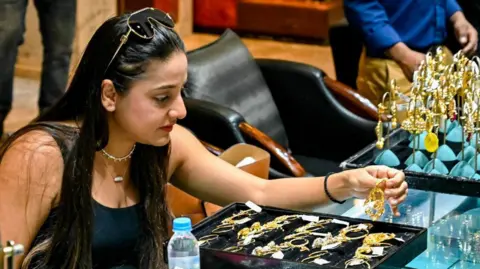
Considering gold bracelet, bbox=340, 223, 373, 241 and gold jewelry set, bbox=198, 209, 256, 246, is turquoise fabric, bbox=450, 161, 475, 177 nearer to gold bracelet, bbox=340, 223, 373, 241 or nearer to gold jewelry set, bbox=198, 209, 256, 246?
gold bracelet, bbox=340, 223, 373, 241

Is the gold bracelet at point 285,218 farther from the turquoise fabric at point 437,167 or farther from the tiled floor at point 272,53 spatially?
the tiled floor at point 272,53

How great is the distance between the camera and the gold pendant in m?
2.78

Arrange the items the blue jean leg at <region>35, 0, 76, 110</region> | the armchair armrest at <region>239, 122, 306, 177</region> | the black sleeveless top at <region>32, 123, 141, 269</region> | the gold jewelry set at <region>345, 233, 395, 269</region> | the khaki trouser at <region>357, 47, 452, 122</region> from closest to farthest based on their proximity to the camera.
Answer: the gold jewelry set at <region>345, 233, 395, 269</region> → the black sleeveless top at <region>32, 123, 141, 269</region> → the armchair armrest at <region>239, 122, 306, 177</region> → the khaki trouser at <region>357, 47, 452, 122</region> → the blue jean leg at <region>35, 0, 76, 110</region>

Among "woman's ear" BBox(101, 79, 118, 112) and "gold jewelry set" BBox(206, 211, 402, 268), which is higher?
"woman's ear" BBox(101, 79, 118, 112)

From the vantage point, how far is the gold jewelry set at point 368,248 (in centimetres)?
208

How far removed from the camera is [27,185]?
7.23 ft

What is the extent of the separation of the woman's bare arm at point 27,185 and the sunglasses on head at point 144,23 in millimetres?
235

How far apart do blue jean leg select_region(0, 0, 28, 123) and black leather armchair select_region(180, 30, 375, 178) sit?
0.91 meters

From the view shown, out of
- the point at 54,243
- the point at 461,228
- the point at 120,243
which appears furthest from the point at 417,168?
the point at 54,243

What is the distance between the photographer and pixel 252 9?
7.88 meters

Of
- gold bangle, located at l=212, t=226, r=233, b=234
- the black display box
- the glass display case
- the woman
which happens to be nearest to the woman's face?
the woman

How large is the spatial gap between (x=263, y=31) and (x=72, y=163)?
229 inches

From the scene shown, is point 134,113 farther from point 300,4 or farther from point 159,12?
point 300,4

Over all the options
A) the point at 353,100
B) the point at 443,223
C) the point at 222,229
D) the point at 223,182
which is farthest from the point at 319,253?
the point at 353,100
